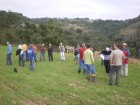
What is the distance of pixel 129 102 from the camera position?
500 inches

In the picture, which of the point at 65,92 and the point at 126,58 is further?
the point at 126,58

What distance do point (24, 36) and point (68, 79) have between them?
199 ft

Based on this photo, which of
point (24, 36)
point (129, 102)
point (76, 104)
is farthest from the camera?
point (24, 36)

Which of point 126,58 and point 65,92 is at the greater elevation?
point 126,58

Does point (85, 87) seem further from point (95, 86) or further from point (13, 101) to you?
point (13, 101)

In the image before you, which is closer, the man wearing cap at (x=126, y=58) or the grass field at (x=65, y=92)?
the grass field at (x=65, y=92)

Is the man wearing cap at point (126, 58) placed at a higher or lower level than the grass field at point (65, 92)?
higher

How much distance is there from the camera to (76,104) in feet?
38.3

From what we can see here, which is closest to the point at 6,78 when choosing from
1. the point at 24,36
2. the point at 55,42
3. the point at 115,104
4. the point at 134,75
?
the point at 115,104

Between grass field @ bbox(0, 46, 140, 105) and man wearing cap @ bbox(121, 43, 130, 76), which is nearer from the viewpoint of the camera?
grass field @ bbox(0, 46, 140, 105)

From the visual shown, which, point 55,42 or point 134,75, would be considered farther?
point 55,42

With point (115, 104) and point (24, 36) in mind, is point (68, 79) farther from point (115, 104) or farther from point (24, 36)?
point (24, 36)

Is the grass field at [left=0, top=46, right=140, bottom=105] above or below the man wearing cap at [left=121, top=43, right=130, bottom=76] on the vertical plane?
below

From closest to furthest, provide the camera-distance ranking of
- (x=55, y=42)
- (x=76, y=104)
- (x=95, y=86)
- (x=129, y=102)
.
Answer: (x=76, y=104)
(x=129, y=102)
(x=95, y=86)
(x=55, y=42)
